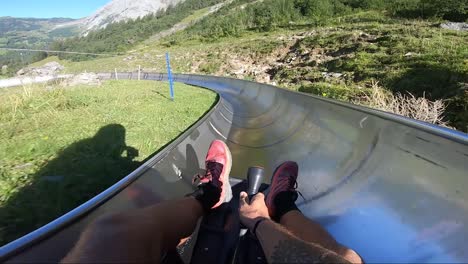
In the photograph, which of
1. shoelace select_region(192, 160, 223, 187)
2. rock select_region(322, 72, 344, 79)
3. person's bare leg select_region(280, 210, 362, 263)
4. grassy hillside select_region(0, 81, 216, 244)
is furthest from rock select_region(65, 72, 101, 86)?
person's bare leg select_region(280, 210, 362, 263)

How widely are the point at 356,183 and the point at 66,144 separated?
406 centimetres

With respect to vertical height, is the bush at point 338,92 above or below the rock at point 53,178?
below

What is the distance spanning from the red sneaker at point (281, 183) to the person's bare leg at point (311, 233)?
6.8 inches

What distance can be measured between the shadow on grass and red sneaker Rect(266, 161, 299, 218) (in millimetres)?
1917

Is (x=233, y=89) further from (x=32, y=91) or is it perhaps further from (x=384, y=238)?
(x=384, y=238)

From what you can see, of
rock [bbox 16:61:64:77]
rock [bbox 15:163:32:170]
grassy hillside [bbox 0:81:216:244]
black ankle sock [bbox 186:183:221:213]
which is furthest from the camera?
rock [bbox 16:61:64:77]

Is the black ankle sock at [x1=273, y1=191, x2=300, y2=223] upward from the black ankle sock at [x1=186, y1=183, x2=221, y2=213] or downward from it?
upward

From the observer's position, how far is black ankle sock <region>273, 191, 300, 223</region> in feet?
7.46

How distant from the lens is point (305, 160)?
12.7ft

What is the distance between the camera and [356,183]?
2.99 meters

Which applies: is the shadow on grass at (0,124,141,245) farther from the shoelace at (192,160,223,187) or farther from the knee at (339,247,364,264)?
the knee at (339,247,364,264)

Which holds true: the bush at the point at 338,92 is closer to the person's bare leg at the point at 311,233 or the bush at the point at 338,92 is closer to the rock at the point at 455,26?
the person's bare leg at the point at 311,233

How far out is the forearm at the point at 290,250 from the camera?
4.55 feet

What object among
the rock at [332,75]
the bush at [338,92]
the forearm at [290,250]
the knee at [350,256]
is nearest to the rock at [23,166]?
the forearm at [290,250]
